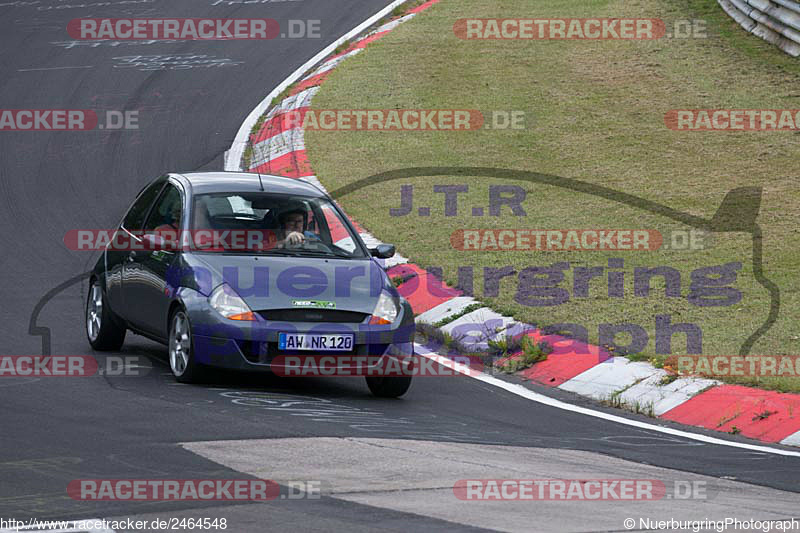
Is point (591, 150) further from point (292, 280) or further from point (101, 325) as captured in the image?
point (292, 280)

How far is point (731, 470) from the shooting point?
731cm

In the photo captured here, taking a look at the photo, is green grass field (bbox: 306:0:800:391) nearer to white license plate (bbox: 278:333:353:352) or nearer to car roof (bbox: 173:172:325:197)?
car roof (bbox: 173:172:325:197)

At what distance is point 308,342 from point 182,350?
100cm

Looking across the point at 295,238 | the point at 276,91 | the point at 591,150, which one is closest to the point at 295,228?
the point at 295,238

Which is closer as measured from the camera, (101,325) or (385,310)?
(385,310)

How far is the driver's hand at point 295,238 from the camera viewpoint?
31.4 feet

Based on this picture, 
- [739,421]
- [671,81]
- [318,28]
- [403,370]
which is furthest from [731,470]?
[318,28]

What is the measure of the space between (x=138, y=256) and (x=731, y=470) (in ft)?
16.6

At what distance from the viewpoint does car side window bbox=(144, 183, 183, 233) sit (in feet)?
32.3

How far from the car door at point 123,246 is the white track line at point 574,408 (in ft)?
8.71

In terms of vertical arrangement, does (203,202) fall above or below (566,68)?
below

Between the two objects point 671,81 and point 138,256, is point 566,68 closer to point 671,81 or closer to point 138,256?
point 671,81

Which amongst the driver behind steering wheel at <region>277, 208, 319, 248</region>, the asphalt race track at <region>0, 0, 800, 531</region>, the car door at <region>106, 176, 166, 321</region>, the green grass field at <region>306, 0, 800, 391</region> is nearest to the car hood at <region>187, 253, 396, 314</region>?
the driver behind steering wheel at <region>277, 208, 319, 248</region>

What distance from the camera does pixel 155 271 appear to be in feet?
31.5
